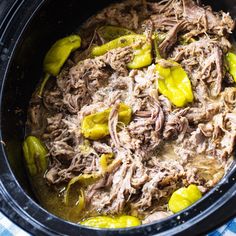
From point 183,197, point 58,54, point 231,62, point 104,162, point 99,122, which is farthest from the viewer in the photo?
point 58,54

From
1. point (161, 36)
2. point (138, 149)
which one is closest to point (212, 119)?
point (138, 149)

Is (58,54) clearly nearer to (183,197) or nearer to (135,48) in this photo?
(135,48)

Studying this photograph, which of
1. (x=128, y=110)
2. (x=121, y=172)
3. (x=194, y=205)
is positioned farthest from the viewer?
(x=128, y=110)

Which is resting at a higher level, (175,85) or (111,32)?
(111,32)

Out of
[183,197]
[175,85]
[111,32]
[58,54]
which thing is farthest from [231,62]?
[58,54]

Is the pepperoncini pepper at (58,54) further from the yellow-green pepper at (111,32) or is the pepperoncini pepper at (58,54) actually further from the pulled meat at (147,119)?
the yellow-green pepper at (111,32)

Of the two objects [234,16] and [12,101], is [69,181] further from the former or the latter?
[234,16]
